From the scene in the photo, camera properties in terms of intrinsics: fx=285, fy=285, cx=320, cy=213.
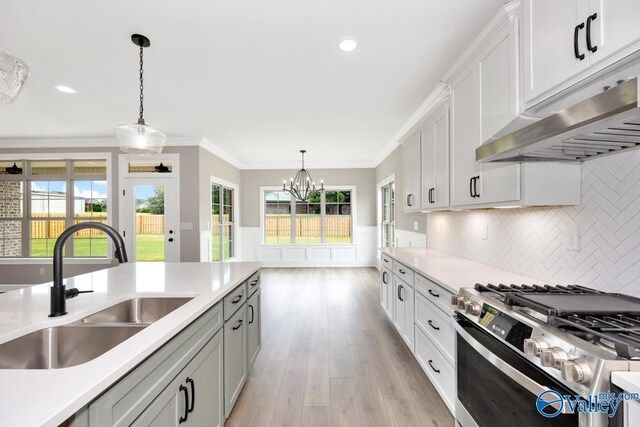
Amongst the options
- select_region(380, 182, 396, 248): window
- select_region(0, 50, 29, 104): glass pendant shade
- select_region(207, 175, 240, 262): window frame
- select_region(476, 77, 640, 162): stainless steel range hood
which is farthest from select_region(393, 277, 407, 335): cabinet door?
select_region(207, 175, 240, 262): window frame

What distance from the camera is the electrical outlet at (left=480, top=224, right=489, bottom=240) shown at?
2432 mm

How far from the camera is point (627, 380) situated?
70 cm

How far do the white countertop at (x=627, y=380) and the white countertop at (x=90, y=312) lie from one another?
1303mm

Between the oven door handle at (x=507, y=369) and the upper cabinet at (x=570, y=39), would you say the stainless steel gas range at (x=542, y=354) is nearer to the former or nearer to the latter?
the oven door handle at (x=507, y=369)

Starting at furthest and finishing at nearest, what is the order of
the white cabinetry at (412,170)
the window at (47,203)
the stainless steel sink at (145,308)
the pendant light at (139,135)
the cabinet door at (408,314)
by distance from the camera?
the window at (47,203), the white cabinetry at (412,170), the cabinet door at (408,314), the pendant light at (139,135), the stainless steel sink at (145,308)

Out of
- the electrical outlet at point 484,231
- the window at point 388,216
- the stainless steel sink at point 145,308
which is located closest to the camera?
the stainless steel sink at point 145,308

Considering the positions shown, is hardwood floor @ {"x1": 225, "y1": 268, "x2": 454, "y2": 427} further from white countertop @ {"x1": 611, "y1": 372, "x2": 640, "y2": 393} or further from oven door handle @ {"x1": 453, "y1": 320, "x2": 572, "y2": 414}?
white countertop @ {"x1": 611, "y1": 372, "x2": 640, "y2": 393}

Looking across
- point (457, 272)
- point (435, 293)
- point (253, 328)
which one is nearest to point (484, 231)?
point (457, 272)

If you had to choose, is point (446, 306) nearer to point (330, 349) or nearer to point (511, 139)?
point (511, 139)

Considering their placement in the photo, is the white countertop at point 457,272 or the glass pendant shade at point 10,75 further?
the white countertop at point 457,272

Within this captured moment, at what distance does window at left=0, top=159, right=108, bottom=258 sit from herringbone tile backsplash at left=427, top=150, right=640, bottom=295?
610 centimetres

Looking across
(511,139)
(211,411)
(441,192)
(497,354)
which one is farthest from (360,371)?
(511,139)

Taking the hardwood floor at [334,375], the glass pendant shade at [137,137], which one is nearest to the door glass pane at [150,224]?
the hardwood floor at [334,375]

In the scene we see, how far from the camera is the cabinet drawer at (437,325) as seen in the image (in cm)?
180
